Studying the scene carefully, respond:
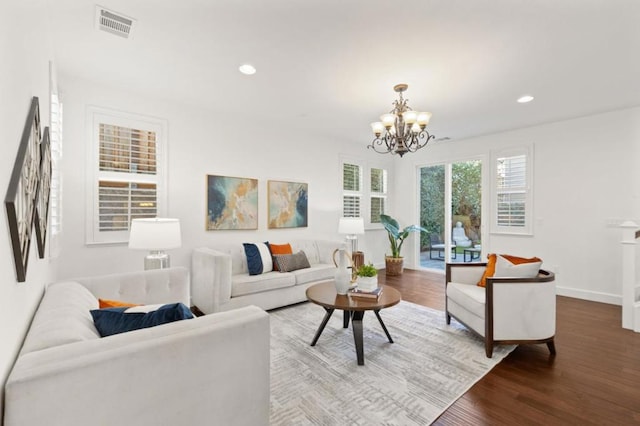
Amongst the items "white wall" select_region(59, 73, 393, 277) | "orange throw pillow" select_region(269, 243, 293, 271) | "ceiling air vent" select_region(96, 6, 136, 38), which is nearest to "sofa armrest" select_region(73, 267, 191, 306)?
"white wall" select_region(59, 73, 393, 277)

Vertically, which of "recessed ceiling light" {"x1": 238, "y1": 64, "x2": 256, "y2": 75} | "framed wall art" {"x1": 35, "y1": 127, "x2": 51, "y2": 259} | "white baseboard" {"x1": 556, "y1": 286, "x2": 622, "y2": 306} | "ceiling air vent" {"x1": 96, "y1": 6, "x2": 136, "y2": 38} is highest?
"recessed ceiling light" {"x1": 238, "y1": 64, "x2": 256, "y2": 75}

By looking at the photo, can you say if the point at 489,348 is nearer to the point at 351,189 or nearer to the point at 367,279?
the point at 367,279

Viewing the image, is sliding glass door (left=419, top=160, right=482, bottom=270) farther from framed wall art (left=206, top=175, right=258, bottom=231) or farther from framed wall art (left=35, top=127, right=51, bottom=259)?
framed wall art (left=35, top=127, right=51, bottom=259)

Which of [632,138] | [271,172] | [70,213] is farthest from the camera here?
[271,172]

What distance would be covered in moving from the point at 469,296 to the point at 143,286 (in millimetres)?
2971

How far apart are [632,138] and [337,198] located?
4.40 metres

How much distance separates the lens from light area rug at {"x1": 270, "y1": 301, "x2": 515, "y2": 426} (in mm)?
1936

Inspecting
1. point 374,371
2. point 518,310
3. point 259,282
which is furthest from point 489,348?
point 259,282

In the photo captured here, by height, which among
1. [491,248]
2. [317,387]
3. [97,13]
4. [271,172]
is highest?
[97,13]

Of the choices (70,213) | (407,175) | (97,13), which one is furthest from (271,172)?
(407,175)

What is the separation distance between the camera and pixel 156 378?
1178 mm

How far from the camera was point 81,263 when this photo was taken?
10.8 ft

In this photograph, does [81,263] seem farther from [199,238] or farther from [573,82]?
[573,82]

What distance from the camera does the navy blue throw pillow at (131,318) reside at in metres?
1.43
